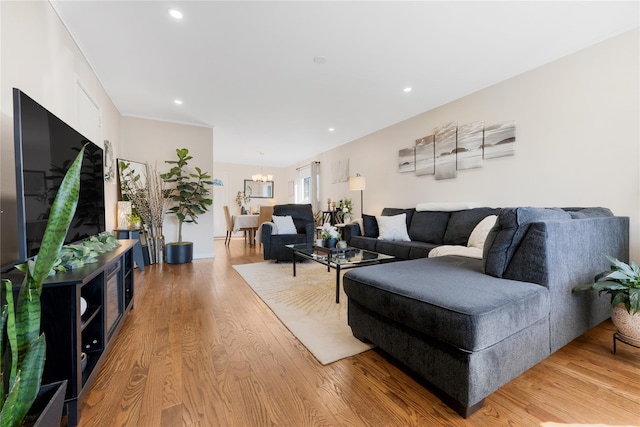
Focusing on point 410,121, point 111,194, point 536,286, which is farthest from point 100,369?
point 410,121

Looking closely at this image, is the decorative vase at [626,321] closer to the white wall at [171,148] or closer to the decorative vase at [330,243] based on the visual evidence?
the decorative vase at [330,243]

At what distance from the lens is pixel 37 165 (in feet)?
4.12

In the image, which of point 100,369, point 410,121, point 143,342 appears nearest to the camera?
point 100,369

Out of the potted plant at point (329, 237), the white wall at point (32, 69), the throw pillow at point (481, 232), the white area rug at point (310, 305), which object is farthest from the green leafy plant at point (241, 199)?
the throw pillow at point (481, 232)

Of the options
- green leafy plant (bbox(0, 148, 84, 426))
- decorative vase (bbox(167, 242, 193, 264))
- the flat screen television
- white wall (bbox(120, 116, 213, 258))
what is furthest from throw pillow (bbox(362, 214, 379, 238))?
green leafy plant (bbox(0, 148, 84, 426))

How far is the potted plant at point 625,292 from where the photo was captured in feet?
4.94

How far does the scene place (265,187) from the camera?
8.79 metres

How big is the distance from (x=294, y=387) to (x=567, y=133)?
328cm

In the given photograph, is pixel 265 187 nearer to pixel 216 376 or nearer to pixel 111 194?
pixel 111 194

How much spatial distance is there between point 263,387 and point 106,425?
64cm

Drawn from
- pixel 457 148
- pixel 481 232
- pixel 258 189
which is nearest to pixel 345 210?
pixel 457 148

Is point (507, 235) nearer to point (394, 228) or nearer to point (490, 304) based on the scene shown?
point (490, 304)

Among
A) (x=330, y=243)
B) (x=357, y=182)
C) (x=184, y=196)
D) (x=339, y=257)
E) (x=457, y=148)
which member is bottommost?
(x=339, y=257)

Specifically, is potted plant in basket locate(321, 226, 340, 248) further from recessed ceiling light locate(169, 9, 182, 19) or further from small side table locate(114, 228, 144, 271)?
small side table locate(114, 228, 144, 271)
